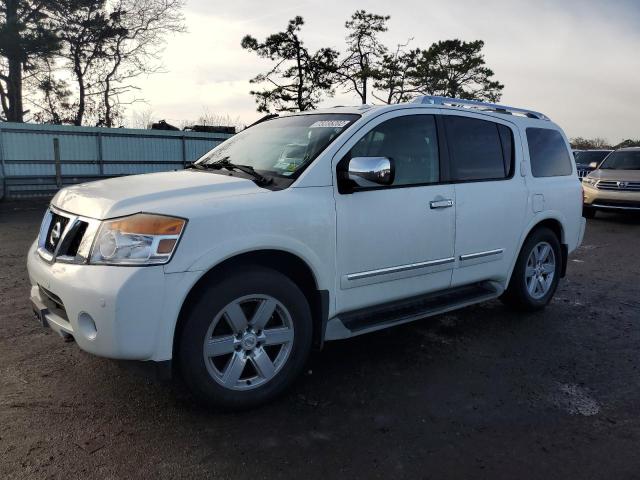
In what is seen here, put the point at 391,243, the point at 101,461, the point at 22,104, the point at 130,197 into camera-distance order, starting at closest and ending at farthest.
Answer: the point at 101,461, the point at 130,197, the point at 391,243, the point at 22,104

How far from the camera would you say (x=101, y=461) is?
2539mm

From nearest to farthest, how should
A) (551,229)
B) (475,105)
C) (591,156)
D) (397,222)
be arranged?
1. (397,222)
2. (475,105)
3. (551,229)
4. (591,156)

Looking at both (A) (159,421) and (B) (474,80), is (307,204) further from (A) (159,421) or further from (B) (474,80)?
(B) (474,80)

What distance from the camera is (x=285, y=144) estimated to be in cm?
373

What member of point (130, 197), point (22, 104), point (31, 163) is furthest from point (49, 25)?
point (130, 197)

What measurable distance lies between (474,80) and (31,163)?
1058 inches

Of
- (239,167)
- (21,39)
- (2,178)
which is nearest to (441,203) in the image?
(239,167)

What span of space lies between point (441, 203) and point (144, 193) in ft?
6.97

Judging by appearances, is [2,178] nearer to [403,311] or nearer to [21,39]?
[21,39]

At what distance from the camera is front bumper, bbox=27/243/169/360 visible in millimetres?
2566

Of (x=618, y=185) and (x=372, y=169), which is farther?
(x=618, y=185)

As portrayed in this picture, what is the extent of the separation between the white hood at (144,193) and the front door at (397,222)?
28.3 inches

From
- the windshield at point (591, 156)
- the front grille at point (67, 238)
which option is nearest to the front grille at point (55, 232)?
the front grille at point (67, 238)

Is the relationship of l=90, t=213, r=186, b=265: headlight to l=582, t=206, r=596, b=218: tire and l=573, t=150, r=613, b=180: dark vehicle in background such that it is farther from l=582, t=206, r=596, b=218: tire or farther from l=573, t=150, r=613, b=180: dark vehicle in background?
l=573, t=150, r=613, b=180: dark vehicle in background
